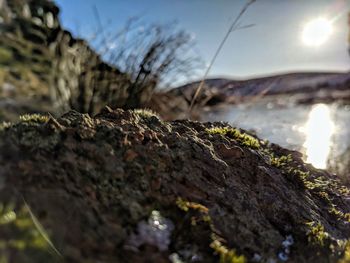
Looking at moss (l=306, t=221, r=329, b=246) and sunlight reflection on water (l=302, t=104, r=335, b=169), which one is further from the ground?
sunlight reflection on water (l=302, t=104, r=335, b=169)

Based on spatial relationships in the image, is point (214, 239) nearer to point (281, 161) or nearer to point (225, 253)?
point (225, 253)

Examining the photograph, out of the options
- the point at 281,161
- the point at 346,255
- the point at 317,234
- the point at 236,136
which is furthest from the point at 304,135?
the point at 346,255

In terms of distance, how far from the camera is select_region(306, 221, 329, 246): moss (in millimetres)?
1916

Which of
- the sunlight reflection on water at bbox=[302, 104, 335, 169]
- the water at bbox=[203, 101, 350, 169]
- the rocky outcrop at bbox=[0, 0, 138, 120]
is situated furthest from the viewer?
the water at bbox=[203, 101, 350, 169]

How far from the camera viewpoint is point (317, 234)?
197cm

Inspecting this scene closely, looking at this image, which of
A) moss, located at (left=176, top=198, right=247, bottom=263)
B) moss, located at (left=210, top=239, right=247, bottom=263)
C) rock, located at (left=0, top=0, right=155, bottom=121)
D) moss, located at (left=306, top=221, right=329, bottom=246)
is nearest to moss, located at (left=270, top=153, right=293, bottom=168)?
moss, located at (left=306, top=221, right=329, bottom=246)

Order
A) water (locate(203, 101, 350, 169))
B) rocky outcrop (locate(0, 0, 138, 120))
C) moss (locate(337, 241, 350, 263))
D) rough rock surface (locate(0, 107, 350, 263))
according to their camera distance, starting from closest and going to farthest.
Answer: rough rock surface (locate(0, 107, 350, 263)) < moss (locate(337, 241, 350, 263)) < rocky outcrop (locate(0, 0, 138, 120)) < water (locate(203, 101, 350, 169))

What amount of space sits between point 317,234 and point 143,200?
0.87 meters

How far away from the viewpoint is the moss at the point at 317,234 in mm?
1916

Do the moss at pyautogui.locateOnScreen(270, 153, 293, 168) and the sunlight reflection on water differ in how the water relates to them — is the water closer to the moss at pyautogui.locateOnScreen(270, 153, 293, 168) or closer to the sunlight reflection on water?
the sunlight reflection on water

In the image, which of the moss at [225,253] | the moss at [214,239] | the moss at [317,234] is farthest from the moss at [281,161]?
the moss at [225,253]

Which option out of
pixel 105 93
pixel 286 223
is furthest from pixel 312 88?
pixel 286 223

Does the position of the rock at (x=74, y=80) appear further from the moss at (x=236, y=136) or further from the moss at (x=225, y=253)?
the moss at (x=225, y=253)

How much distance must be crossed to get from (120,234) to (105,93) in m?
2.90
